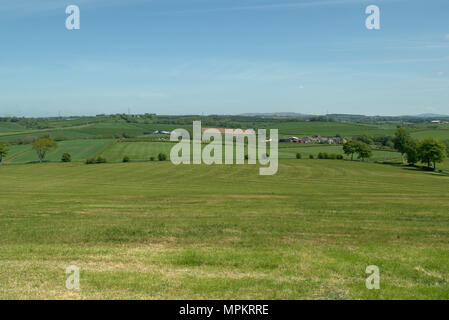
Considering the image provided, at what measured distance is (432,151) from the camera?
89000 mm

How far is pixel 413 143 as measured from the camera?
337 feet

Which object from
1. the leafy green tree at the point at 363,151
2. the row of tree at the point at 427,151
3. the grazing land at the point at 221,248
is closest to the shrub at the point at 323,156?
the leafy green tree at the point at 363,151

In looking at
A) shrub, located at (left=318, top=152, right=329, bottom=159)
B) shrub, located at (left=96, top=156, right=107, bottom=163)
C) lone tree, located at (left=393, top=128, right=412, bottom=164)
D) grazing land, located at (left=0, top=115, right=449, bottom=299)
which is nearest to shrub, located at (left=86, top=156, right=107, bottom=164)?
shrub, located at (left=96, top=156, right=107, bottom=163)

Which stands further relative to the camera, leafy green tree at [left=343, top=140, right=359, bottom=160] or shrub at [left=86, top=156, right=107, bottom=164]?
leafy green tree at [left=343, top=140, right=359, bottom=160]

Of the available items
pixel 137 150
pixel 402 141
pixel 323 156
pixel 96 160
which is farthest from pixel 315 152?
pixel 96 160

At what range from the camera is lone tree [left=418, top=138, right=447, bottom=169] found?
291 ft

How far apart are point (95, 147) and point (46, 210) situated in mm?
109245

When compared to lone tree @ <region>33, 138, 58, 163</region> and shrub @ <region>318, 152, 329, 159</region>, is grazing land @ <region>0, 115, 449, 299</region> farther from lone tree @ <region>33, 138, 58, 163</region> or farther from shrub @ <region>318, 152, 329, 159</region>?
lone tree @ <region>33, 138, 58, 163</region>

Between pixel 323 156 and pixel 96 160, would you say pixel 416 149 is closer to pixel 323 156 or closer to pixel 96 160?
Result: pixel 323 156

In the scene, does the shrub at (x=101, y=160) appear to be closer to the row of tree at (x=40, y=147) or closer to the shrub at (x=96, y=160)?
the shrub at (x=96, y=160)

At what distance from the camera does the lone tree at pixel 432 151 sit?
88588 mm

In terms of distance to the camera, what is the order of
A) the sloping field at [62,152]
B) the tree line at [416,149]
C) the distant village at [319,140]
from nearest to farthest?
the tree line at [416,149] → the sloping field at [62,152] → the distant village at [319,140]
